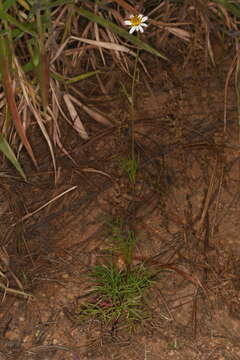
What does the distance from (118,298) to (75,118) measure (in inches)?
19.8

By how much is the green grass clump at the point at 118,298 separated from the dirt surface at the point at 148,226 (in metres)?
0.02

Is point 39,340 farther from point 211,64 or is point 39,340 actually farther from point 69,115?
point 211,64

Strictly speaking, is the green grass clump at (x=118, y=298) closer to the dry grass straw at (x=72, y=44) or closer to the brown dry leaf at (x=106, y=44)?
the dry grass straw at (x=72, y=44)

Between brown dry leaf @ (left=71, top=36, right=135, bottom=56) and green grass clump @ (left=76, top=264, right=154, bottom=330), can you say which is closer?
green grass clump @ (left=76, top=264, right=154, bottom=330)

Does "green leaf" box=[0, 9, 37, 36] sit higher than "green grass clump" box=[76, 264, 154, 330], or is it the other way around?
"green leaf" box=[0, 9, 37, 36]

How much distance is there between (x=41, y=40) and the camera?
141 cm

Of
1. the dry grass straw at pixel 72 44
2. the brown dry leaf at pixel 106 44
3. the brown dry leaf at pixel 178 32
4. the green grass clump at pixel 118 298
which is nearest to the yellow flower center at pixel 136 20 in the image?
the dry grass straw at pixel 72 44

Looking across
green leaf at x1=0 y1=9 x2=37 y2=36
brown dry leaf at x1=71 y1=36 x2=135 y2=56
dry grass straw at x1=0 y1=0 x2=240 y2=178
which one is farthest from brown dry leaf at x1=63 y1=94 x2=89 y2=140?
green leaf at x1=0 y1=9 x2=37 y2=36

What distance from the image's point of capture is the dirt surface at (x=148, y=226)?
59.2 inches

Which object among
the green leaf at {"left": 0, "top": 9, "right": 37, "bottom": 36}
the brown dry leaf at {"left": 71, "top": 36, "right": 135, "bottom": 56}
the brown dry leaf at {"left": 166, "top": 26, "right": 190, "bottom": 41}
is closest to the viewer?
the green leaf at {"left": 0, "top": 9, "right": 37, "bottom": 36}

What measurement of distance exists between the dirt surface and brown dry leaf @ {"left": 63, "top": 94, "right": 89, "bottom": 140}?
2 centimetres

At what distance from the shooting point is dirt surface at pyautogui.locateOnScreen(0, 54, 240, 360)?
4.93 feet

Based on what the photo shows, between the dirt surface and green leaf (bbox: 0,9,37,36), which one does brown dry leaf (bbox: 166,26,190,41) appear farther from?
green leaf (bbox: 0,9,37,36)

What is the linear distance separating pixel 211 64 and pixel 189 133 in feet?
0.77
